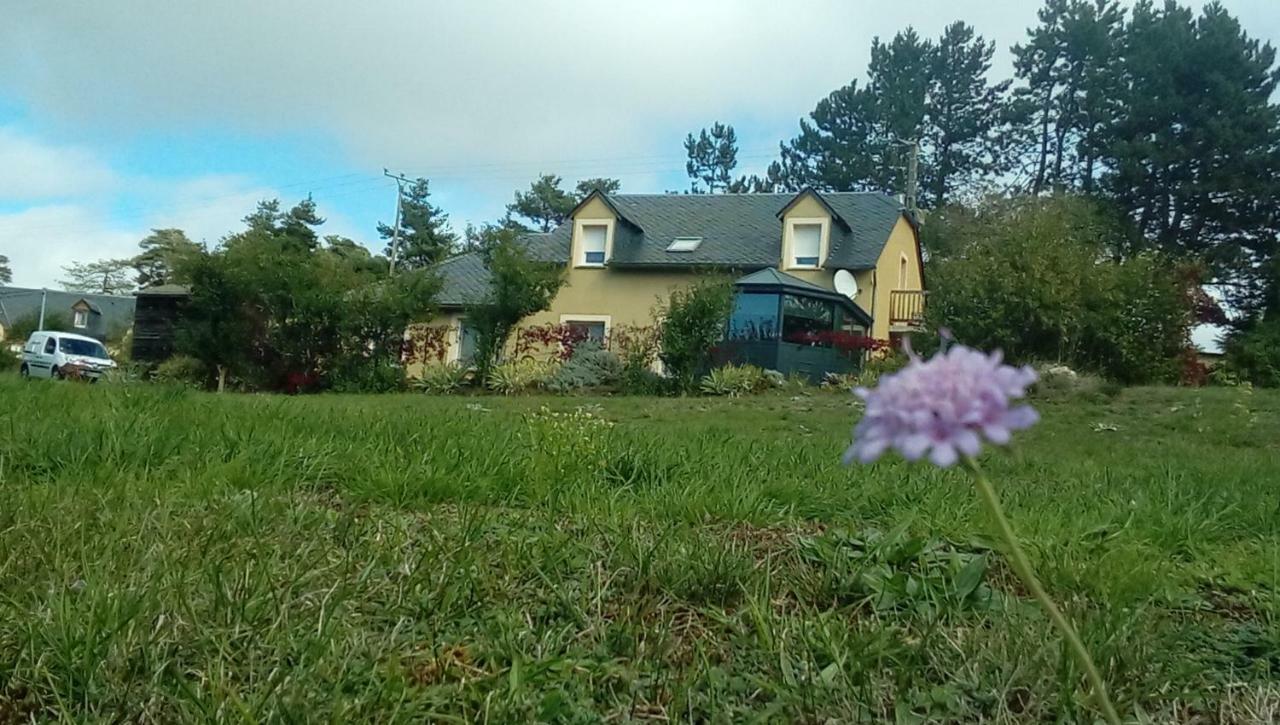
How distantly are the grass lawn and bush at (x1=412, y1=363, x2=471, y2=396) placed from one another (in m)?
11.9

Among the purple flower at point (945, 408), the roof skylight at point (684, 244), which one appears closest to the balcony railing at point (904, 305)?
the roof skylight at point (684, 244)

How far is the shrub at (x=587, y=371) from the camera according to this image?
14820 millimetres

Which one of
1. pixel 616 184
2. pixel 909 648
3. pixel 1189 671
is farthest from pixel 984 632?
pixel 616 184

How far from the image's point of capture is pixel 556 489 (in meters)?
3.09

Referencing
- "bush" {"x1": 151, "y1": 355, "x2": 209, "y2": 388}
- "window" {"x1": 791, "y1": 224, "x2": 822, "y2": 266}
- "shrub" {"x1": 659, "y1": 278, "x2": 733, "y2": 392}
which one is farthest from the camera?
"window" {"x1": 791, "y1": 224, "x2": 822, "y2": 266}

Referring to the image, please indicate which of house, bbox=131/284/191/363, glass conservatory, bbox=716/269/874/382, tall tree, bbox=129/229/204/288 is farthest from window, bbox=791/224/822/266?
tall tree, bbox=129/229/204/288

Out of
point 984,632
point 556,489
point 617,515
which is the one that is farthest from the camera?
point 556,489

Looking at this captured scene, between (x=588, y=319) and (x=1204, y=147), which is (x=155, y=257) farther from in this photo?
(x=1204, y=147)

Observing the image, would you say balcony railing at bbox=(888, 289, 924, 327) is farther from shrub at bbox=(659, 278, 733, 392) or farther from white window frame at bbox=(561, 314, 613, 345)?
shrub at bbox=(659, 278, 733, 392)

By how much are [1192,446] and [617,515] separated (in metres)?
5.75

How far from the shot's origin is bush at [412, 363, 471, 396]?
15.6 meters

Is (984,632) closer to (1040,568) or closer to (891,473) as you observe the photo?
(1040,568)

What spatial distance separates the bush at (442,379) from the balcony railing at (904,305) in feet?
36.8

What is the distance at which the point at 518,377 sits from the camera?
49.5 ft
